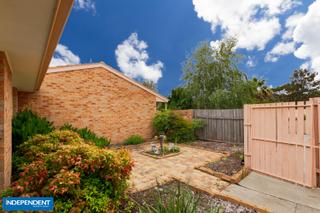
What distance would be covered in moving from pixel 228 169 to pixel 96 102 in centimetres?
720

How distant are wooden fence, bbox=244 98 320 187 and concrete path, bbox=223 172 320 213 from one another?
0.35 metres

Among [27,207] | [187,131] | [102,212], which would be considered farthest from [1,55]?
[187,131]

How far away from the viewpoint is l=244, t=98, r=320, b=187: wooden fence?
3791 mm

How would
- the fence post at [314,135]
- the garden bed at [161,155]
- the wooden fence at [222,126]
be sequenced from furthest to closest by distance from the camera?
the wooden fence at [222,126], the garden bed at [161,155], the fence post at [314,135]

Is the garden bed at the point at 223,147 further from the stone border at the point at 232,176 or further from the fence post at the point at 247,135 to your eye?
the stone border at the point at 232,176

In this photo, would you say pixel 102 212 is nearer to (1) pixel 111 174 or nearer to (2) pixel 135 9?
(1) pixel 111 174

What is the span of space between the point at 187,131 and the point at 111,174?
7.75 m

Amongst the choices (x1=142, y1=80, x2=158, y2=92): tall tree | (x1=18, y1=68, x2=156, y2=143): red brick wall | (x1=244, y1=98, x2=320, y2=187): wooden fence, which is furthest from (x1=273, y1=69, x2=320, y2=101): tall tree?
(x1=244, y1=98, x2=320, y2=187): wooden fence

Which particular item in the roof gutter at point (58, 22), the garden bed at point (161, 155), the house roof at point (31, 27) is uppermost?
the house roof at point (31, 27)

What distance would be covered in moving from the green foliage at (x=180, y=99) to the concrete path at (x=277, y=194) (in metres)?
11.6

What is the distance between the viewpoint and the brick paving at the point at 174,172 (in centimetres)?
408

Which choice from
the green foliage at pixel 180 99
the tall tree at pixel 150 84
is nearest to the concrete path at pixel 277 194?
the green foliage at pixel 180 99

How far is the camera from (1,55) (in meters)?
2.80

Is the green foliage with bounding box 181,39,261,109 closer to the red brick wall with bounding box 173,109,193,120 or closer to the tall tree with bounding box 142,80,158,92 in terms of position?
the red brick wall with bounding box 173,109,193,120
